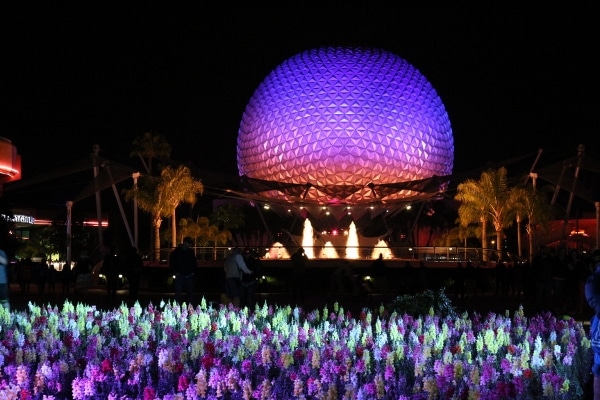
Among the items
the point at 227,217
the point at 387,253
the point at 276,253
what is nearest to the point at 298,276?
the point at 387,253

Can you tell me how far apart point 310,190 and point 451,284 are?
19.7m

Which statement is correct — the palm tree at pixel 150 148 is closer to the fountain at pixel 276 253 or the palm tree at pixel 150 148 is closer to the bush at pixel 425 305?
the fountain at pixel 276 253

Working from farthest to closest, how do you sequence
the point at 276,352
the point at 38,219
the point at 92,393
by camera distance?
the point at 38,219 → the point at 276,352 → the point at 92,393

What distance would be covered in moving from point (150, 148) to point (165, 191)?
580 cm

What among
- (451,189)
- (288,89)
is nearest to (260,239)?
(288,89)

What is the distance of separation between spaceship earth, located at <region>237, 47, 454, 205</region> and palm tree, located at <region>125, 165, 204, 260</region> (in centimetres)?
532

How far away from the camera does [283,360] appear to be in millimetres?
8281

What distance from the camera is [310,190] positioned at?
4900 cm

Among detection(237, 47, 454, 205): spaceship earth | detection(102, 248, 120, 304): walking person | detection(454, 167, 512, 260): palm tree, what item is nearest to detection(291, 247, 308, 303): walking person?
detection(102, 248, 120, 304): walking person

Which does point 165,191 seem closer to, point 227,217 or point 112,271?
point 112,271

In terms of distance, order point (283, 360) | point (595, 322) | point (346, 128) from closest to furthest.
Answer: point (595, 322)
point (283, 360)
point (346, 128)

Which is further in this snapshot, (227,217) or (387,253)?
(227,217)

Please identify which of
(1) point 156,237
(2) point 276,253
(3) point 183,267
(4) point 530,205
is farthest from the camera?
(4) point 530,205

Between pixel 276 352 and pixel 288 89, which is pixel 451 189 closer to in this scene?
pixel 288 89
